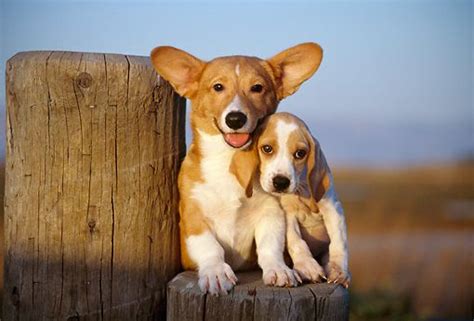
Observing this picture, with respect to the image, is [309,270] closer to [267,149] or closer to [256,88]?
[267,149]

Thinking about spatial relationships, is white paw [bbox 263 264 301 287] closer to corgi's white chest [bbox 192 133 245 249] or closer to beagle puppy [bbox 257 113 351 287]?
beagle puppy [bbox 257 113 351 287]

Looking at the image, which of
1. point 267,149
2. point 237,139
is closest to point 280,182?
point 267,149

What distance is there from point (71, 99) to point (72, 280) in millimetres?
1122

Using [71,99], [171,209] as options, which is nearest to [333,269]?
[171,209]

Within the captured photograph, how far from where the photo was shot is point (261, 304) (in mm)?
3771

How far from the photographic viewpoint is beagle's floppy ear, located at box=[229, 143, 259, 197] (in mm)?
4113

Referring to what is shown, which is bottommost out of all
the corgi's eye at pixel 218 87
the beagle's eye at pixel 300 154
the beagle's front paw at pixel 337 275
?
the beagle's front paw at pixel 337 275

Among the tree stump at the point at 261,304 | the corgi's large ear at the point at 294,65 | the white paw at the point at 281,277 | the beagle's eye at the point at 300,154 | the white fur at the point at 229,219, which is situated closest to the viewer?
the tree stump at the point at 261,304

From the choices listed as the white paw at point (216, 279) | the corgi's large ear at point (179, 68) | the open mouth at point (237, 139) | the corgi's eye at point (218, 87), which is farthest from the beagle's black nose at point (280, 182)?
the corgi's large ear at point (179, 68)

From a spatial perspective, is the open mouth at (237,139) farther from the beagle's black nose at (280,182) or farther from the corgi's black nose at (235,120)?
the beagle's black nose at (280,182)

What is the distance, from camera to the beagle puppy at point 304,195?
4035 millimetres

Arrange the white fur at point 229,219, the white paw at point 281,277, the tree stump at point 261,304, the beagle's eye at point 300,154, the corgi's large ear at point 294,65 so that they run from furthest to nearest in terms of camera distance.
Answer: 1. the corgi's large ear at point 294,65
2. the white fur at point 229,219
3. the beagle's eye at point 300,154
4. the white paw at point 281,277
5. the tree stump at point 261,304

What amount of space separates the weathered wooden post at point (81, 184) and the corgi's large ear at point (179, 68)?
7cm

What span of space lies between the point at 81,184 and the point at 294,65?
1.64m
